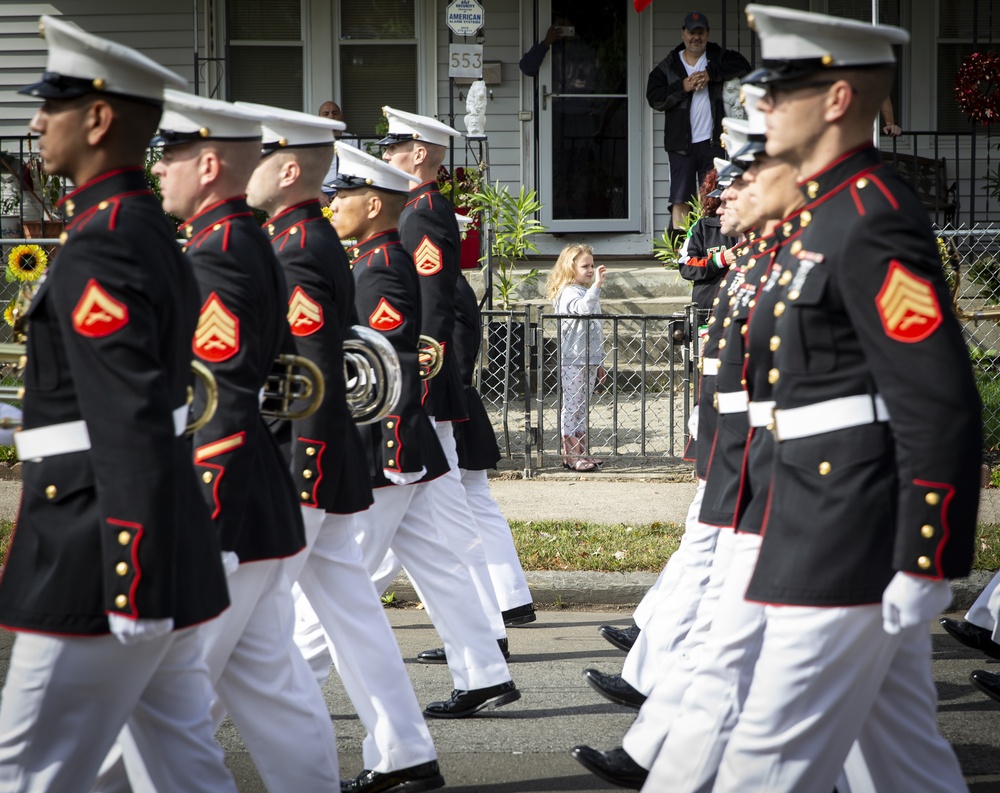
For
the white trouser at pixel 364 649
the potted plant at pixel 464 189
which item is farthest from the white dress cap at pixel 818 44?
the potted plant at pixel 464 189

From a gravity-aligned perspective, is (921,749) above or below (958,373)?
below

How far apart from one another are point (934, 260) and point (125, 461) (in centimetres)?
174

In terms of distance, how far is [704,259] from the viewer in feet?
24.6

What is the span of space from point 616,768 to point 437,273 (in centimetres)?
248

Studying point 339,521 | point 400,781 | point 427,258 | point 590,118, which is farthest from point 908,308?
point 590,118

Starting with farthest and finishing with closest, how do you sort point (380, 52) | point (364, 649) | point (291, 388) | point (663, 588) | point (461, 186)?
point (380, 52) → point (461, 186) → point (663, 588) → point (364, 649) → point (291, 388)

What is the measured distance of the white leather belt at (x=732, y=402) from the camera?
4.39 meters

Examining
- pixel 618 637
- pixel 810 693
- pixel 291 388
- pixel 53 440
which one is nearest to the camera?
pixel 53 440

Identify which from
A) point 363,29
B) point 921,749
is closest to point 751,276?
point 921,749

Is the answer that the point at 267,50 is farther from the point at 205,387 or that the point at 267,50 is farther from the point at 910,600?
the point at 910,600

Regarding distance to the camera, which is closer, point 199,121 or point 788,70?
point 788,70

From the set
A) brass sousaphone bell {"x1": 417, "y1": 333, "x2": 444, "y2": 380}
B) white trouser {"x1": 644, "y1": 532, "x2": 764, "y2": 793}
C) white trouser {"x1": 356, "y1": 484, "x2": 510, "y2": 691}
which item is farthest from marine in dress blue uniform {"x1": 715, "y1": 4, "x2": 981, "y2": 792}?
brass sousaphone bell {"x1": 417, "y1": 333, "x2": 444, "y2": 380}

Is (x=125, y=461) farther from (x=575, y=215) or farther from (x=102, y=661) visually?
(x=575, y=215)

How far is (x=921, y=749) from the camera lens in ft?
10.0
